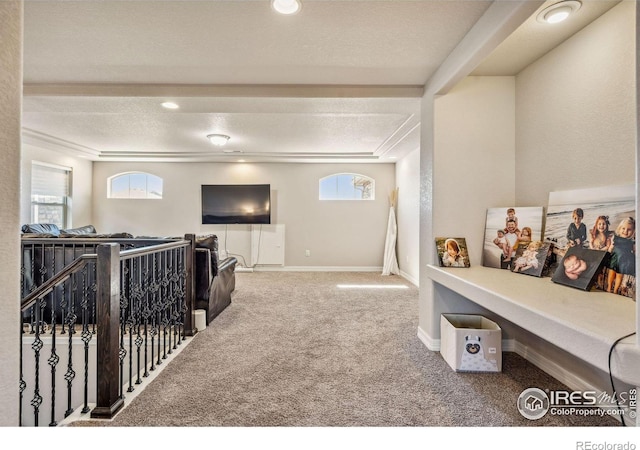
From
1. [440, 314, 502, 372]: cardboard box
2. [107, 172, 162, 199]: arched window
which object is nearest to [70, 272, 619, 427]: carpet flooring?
[440, 314, 502, 372]: cardboard box

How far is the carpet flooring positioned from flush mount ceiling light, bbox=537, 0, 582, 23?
2.28 m

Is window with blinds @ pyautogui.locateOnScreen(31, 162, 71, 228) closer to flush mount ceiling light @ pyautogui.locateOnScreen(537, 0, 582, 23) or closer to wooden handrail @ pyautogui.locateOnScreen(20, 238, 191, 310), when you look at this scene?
wooden handrail @ pyautogui.locateOnScreen(20, 238, 191, 310)

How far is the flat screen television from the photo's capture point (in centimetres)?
627

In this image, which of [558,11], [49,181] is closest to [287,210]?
[49,181]

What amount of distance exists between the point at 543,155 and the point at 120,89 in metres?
3.52

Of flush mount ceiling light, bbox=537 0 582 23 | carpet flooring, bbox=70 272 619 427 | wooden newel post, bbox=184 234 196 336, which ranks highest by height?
flush mount ceiling light, bbox=537 0 582 23

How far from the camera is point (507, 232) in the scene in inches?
91.2

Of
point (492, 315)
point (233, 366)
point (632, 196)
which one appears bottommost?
point (233, 366)

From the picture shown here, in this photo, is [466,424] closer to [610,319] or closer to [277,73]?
[610,319]

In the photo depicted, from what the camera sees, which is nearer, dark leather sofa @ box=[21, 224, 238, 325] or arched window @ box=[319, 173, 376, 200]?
dark leather sofa @ box=[21, 224, 238, 325]

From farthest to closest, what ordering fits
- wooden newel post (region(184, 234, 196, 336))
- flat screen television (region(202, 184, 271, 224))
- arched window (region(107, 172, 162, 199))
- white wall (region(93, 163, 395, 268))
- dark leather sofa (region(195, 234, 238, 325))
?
arched window (region(107, 172, 162, 199))
white wall (region(93, 163, 395, 268))
flat screen television (region(202, 184, 271, 224))
dark leather sofa (region(195, 234, 238, 325))
wooden newel post (region(184, 234, 196, 336))

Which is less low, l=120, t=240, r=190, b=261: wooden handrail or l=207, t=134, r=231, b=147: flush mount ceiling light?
l=207, t=134, r=231, b=147: flush mount ceiling light

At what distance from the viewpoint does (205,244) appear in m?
3.15
